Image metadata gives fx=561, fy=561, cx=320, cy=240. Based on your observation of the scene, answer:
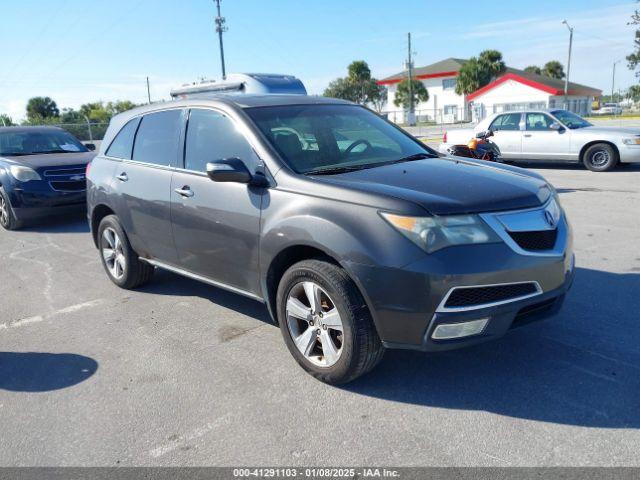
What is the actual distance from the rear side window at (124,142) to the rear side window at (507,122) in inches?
431

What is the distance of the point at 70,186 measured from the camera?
9.33 metres

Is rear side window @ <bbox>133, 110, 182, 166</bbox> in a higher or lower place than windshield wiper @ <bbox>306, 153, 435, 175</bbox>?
higher

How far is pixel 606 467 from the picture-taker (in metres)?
2.57

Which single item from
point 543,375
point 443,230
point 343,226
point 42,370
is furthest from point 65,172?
point 543,375

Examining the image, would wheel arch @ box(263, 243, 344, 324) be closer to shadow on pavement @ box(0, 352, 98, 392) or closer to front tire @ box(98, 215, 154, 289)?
shadow on pavement @ box(0, 352, 98, 392)

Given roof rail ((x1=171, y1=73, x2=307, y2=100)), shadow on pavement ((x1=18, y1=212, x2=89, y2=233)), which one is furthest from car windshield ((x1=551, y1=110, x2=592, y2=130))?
shadow on pavement ((x1=18, y1=212, x2=89, y2=233))

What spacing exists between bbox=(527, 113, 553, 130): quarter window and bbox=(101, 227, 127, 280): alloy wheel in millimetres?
11166

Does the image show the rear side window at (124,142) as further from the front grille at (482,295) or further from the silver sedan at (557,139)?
the silver sedan at (557,139)

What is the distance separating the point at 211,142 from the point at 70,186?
6033 millimetres

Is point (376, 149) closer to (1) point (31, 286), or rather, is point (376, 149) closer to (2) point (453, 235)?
(2) point (453, 235)

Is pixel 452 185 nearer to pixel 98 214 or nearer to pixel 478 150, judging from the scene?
pixel 98 214

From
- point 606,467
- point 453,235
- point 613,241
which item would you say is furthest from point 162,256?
point 613,241

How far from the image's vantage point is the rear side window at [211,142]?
158 inches

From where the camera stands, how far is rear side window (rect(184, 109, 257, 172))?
158 inches
